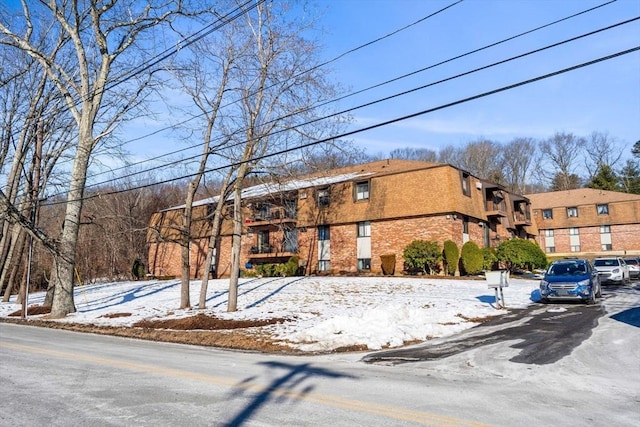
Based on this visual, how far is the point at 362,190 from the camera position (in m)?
32.7

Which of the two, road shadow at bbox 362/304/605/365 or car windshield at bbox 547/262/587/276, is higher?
car windshield at bbox 547/262/587/276

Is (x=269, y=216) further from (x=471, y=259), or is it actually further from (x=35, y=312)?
(x=35, y=312)

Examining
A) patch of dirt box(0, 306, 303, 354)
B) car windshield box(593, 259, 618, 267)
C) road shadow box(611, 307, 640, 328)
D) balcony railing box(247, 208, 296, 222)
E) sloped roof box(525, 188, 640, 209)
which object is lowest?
patch of dirt box(0, 306, 303, 354)

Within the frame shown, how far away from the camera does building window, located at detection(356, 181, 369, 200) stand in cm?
3241

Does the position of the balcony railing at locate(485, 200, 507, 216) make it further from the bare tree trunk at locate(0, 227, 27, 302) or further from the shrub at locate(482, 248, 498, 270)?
the bare tree trunk at locate(0, 227, 27, 302)

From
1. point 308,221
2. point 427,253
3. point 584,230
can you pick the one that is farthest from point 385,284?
point 584,230

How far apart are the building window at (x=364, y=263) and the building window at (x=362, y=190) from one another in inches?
168

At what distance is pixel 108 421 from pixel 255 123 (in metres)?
13.8

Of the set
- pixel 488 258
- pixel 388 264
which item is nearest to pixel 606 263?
pixel 488 258

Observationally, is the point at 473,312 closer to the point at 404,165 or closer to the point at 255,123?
the point at 255,123

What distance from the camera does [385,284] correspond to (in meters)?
24.8

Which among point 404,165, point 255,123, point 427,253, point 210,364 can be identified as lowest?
point 210,364

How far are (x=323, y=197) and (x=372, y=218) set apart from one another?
4605 mm

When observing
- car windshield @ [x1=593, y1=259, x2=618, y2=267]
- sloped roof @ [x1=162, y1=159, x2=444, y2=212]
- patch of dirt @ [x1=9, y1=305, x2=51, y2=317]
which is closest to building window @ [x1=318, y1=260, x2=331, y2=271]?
sloped roof @ [x1=162, y1=159, x2=444, y2=212]
